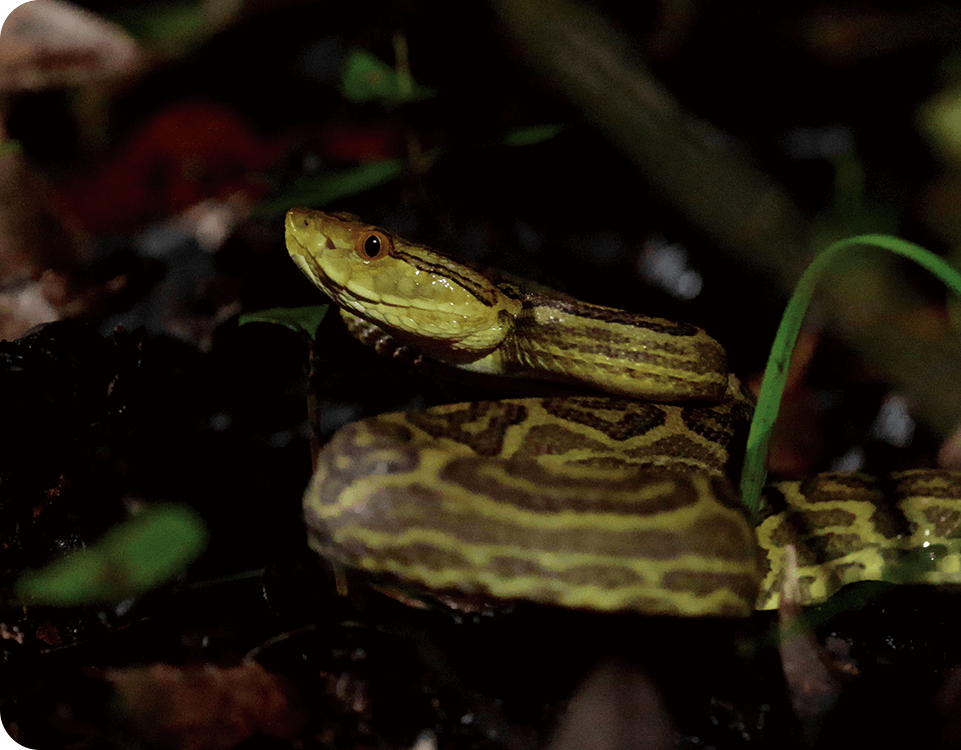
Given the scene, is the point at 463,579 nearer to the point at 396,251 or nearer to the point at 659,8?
the point at 396,251

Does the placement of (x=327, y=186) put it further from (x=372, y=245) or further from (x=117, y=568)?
(x=117, y=568)

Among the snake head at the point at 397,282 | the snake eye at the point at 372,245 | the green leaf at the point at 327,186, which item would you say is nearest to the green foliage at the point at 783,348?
the snake head at the point at 397,282

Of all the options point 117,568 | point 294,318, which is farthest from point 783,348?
point 117,568

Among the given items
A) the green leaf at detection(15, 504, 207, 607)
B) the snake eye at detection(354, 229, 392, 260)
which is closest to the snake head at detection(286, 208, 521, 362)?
the snake eye at detection(354, 229, 392, 260)

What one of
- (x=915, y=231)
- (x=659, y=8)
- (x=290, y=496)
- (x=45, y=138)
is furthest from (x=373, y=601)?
(x=45, y=138)

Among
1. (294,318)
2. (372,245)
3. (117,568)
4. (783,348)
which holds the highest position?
(783,348)

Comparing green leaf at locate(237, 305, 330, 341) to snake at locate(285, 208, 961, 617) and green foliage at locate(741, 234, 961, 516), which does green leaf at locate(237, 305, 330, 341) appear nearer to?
snake at locate(285, 208, 961, 617)
